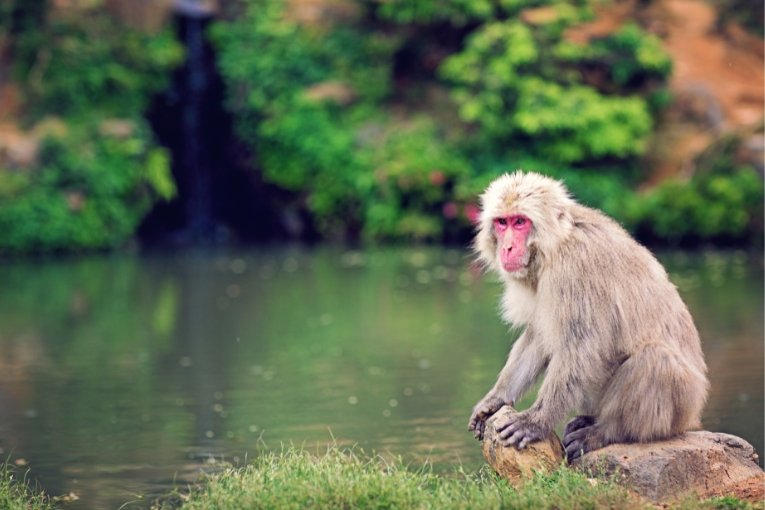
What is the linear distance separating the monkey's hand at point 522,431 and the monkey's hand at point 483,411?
312mm

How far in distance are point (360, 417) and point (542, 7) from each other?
18.1m

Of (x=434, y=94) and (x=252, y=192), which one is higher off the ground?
(x=434, y=94)

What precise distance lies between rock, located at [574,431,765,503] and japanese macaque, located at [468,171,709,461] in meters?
0.12

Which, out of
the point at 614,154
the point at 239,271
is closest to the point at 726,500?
the point at 239,271

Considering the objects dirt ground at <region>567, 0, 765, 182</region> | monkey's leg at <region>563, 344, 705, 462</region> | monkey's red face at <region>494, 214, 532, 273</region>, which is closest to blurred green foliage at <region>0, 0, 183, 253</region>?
dirt ground at <region>567, 0, 765, 182</region>

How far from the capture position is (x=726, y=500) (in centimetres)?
663

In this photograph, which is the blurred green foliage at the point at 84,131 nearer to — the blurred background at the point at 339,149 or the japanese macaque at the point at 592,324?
the blurred background at the point at 339,149

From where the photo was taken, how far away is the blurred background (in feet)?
62.7

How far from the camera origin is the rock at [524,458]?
7074 mm

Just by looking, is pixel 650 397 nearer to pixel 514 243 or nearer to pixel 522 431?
pixel 522 431

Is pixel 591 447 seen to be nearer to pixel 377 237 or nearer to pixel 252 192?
pixel 377 237

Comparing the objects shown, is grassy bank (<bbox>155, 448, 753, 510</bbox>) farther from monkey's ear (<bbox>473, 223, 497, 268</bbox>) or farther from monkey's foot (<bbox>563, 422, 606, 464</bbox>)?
monkey's ear (<bbox>473, 223, 497, 268</bbox>)

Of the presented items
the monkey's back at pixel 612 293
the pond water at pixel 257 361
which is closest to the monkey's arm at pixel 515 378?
the monkey's back at pixel 612 293

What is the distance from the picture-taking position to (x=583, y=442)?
7.27 meters
